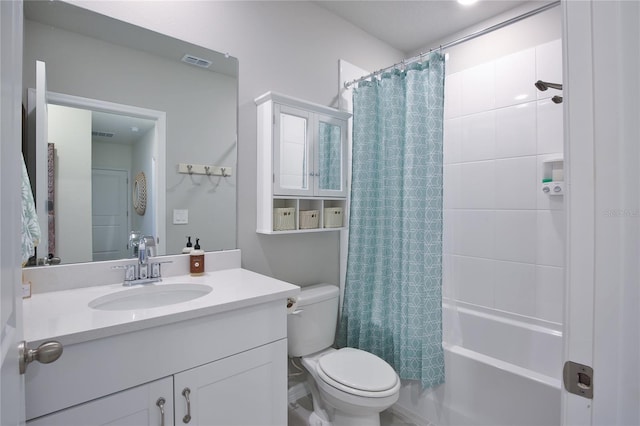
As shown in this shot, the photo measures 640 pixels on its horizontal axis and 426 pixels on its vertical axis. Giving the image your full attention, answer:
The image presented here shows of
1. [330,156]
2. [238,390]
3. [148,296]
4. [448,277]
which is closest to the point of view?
[238,390]

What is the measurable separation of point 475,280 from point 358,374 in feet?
3.92

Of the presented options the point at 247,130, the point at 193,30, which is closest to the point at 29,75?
the point at 193,30

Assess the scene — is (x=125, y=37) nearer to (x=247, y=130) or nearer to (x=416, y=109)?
(x=247, y=130)

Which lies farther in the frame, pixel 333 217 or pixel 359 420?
pixel 333 217

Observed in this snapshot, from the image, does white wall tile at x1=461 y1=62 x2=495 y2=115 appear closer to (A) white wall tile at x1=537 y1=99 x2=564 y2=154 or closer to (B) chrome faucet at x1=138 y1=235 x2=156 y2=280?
Result: (A) white wall tile at x1=537 y1=99 x2=564 y2=154

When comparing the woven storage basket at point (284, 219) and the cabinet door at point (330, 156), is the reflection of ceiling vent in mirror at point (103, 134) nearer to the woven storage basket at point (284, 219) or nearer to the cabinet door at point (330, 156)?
the woven storage basket at point (284, 219)

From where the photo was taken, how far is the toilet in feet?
4.86

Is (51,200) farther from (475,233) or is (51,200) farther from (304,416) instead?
(475,233)

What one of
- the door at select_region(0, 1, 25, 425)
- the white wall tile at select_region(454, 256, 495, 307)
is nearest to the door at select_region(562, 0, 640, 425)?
the door at select_region(0, 1, 25, 425)

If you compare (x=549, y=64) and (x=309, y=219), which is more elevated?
(x=549, y=64)

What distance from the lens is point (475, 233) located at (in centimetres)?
232

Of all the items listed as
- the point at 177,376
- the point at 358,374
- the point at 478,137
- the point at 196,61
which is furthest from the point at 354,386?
the point at 478,137

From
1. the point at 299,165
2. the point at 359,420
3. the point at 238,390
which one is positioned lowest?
the point at 359,420

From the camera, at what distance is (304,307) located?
5.99 feet
